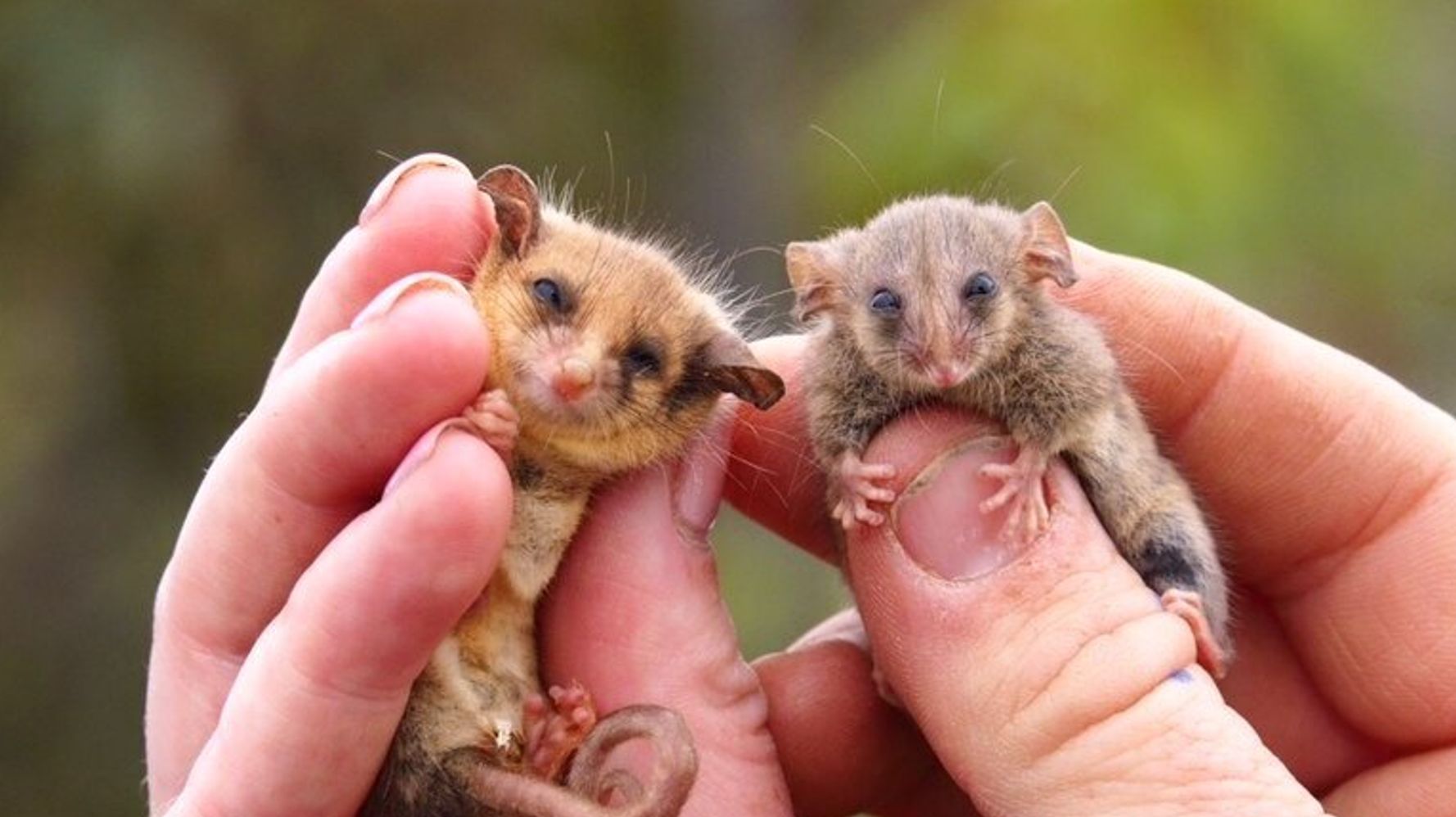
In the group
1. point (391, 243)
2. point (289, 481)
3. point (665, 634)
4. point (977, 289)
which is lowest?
point (665, 634)

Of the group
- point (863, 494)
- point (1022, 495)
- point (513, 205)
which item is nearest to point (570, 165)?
point (513, 205)

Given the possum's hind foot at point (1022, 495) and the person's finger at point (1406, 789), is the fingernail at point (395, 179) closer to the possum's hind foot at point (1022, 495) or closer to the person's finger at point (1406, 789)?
the possum's hind foot at point (1022, 495)

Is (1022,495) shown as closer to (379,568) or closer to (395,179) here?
(379,568)

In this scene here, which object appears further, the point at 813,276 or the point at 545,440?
the point at 813,276

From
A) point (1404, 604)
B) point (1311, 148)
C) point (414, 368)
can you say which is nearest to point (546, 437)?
point (414, 368)

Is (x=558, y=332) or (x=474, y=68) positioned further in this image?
(x=474, y=68)

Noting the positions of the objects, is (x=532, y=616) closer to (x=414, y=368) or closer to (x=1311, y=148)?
(x=414, y=368)

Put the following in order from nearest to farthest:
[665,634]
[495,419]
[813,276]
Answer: [495,419] < [665,634] < [813,276]
